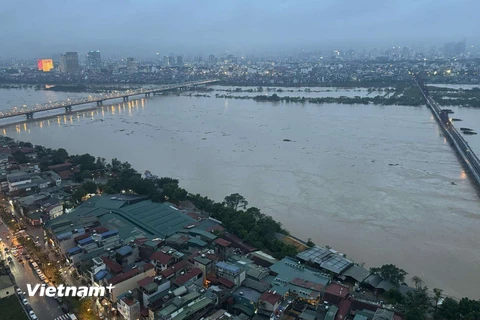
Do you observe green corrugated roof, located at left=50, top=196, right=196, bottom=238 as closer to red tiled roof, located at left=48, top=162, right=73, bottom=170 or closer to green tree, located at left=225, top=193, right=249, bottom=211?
green tree, located at left=225, top=193, right=249, bottom=211

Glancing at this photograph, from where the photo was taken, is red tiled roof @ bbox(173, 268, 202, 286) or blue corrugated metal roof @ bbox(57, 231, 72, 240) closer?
red tiled roof @ bbox(173, 268, 202, 286)

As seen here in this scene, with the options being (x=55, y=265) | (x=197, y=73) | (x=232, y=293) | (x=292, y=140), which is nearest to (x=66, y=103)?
(x=292, y=140)

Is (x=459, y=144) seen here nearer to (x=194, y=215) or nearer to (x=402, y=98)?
(x=194, y=215)

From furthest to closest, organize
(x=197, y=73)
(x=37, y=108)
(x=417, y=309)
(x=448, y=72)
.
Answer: (x=197, y=73)
(x=448, y=72)
(x=37, y=108)
(x=417, y=309)

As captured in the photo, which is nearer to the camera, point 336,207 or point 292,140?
point 336,207

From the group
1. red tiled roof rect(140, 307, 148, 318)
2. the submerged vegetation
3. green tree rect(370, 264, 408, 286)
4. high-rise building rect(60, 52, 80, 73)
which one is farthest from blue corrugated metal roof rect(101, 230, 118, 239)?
high-rise building rect(60, 52, 80, 73)

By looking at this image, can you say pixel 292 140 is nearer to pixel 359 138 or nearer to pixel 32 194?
pixel 359 138

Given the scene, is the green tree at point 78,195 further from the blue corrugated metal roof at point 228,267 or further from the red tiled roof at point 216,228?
the blue corrugated metal roof at point 228,267

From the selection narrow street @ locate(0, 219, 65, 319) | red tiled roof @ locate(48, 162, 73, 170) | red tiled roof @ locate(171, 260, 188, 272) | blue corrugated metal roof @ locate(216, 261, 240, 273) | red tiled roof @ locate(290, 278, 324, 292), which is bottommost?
narrow street @ locate(0, 219, 65, 319)
